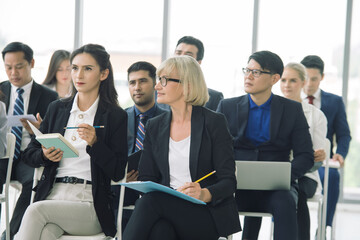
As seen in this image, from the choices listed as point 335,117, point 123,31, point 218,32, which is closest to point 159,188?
point 335,117

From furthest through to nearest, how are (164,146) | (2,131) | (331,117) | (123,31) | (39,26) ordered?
(39,26) < (123,31) < (331,117) < (2,131) < (164,146)

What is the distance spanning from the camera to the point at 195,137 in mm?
2674

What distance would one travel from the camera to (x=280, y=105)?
3451mm

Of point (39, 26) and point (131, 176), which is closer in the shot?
point (131, 176)

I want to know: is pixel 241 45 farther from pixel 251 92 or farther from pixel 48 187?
pixel 48 187

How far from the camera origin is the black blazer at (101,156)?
268 cm

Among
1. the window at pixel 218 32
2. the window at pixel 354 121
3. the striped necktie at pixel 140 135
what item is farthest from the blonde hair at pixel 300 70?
the window at pixel 354 121

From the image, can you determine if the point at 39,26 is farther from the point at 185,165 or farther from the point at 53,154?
the point at 185,165

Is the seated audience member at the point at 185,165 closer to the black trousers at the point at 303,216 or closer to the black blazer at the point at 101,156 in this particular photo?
the black blazer at the point at 101,156

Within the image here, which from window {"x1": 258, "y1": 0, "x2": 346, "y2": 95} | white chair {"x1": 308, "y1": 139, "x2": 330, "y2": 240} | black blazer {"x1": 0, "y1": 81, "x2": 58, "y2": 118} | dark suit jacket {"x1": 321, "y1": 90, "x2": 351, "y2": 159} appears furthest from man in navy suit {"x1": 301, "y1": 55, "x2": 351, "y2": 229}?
black blazer {"x1": 0, "y1": 81, "x2": 58, "y2": 118}

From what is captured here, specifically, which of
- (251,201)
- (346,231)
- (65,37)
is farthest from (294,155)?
(65,37)

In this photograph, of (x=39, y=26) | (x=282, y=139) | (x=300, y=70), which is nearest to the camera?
(x=282, y=139)

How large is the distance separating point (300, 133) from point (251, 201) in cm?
59

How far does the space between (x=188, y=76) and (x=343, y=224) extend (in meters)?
3.57
